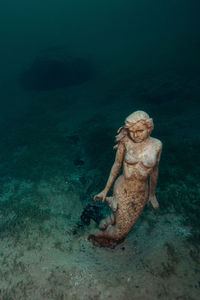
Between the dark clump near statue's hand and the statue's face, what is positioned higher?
the statue's face

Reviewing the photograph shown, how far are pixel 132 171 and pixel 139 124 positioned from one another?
1.05 meters

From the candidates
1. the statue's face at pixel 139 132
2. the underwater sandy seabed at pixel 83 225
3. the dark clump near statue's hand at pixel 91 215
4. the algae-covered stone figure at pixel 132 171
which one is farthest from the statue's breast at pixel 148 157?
the dark clump near statue's hand at pixel 91 215

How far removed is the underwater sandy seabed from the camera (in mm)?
4188

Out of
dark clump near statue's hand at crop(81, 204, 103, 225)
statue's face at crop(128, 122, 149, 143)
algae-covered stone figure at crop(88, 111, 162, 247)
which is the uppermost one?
statue's face at crop(128, 122, 149, 143)

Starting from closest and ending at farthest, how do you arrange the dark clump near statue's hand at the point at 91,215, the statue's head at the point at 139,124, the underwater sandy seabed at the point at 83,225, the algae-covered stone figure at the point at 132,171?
the statue's head at the point at 139,124 < the algae-covered stone figure at the point at 132,171 < the underwater sandy seabed at the point at 83,225 < the dark clump near statue's hand at the point at 91,215

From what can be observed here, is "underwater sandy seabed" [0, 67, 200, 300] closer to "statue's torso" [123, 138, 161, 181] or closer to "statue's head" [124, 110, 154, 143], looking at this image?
"statue's torso" [123, 138, 161, 181]

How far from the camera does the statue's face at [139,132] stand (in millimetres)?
3820

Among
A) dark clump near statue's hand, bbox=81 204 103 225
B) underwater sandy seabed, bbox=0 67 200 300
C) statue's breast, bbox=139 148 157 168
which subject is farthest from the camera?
dark clump near statue's hand, bbox=81 204 103 225

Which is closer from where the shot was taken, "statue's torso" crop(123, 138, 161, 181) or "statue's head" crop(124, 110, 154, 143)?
"statue's head" crop(124, 110, 154, 143)

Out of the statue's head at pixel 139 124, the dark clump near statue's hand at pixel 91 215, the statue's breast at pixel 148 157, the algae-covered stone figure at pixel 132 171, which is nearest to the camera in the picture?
the statue's head at pixel 139 124

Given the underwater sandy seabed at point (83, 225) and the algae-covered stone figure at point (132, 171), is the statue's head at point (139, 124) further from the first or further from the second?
the underwater sandy seabed at point (83, 225)

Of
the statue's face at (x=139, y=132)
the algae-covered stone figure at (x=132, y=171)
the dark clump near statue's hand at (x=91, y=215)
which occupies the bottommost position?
the dark clump near statue's hand at (x=91, y=215)

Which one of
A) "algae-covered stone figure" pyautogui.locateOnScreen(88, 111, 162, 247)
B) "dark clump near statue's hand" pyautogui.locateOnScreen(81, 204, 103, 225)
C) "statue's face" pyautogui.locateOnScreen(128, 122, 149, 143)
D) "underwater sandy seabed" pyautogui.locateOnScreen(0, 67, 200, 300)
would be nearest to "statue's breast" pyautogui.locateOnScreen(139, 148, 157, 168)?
"algae-covered stone figure" pyautogui.locateOnScreen(88, 111, 162, 247)

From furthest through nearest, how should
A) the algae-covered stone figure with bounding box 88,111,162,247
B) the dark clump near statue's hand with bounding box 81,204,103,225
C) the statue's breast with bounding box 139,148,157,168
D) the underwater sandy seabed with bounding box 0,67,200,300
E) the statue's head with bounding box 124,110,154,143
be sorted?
the dark clump near statue's hand with bounding box 81,204,103,225
the underwater sandy seabed with bounding box 0,67,200,300
the statue's breast with bounding box 139,148,157,168
the algae-covered stone figure with bounding box 88,111,162,247
the statue's head with bounding box 124,110,154,143
